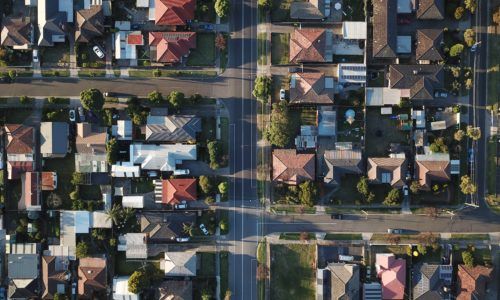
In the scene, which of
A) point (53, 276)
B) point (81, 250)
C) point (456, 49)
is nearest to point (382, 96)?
point (456, 49)

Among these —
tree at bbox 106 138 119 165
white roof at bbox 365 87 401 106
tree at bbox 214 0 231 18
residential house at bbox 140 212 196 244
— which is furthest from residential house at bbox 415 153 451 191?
tree at bbox 106 138 119 165

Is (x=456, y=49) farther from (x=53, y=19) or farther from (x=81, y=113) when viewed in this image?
(x=53, y=19)

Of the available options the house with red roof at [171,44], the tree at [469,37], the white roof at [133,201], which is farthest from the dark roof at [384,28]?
the white roof at [133,201]

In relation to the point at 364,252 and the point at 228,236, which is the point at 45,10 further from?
the point at 364,252

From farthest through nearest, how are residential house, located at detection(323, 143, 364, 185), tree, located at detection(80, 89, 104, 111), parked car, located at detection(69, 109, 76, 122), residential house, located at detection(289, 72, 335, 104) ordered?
parked car, located at detection(69, 109, 76, 122) < residential house, located at detection(323, 143, 364, 185) < residential house, located at detection(289, 72, 335, 104) < tree, located at detection(80, 89, 104, 111)

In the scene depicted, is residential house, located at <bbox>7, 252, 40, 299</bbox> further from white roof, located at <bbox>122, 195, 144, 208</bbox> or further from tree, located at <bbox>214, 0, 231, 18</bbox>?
tree, located at <bbox>214, 0, 231, 18</bbox>

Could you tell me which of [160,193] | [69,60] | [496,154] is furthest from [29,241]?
[496,154]

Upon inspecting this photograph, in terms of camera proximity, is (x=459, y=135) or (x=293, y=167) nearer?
(x=293, y=167)
